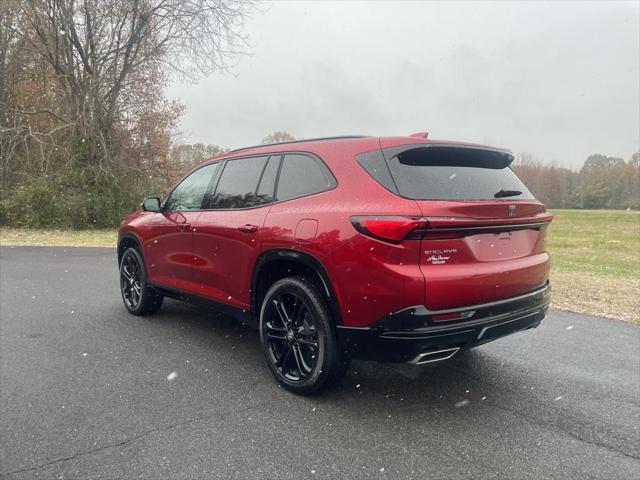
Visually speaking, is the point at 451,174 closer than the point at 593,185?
Yes

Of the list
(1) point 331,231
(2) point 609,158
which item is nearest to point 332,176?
(1) point 331,231

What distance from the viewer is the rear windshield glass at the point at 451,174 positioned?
9.50 ft

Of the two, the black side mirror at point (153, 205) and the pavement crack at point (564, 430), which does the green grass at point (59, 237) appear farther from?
the pavement crack at point (564, 430)

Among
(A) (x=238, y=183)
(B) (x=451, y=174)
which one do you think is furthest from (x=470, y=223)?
(A) (x=238, y=183)

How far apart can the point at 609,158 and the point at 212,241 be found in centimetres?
9020

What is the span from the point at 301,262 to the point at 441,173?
1.08 meters

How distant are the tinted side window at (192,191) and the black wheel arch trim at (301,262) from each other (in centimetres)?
120

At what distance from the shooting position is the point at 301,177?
3473 millimetres

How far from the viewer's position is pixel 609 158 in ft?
258

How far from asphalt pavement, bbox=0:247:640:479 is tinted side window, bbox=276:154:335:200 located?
143 centimetres

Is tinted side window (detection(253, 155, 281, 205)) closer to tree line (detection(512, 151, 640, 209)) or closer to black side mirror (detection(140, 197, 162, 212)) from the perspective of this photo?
black side mirror (detection(140, 197, 162, 212))

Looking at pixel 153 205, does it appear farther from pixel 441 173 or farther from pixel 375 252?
pixel 441 173

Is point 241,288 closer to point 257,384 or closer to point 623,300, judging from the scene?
point 257,384

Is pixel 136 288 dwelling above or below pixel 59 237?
above
